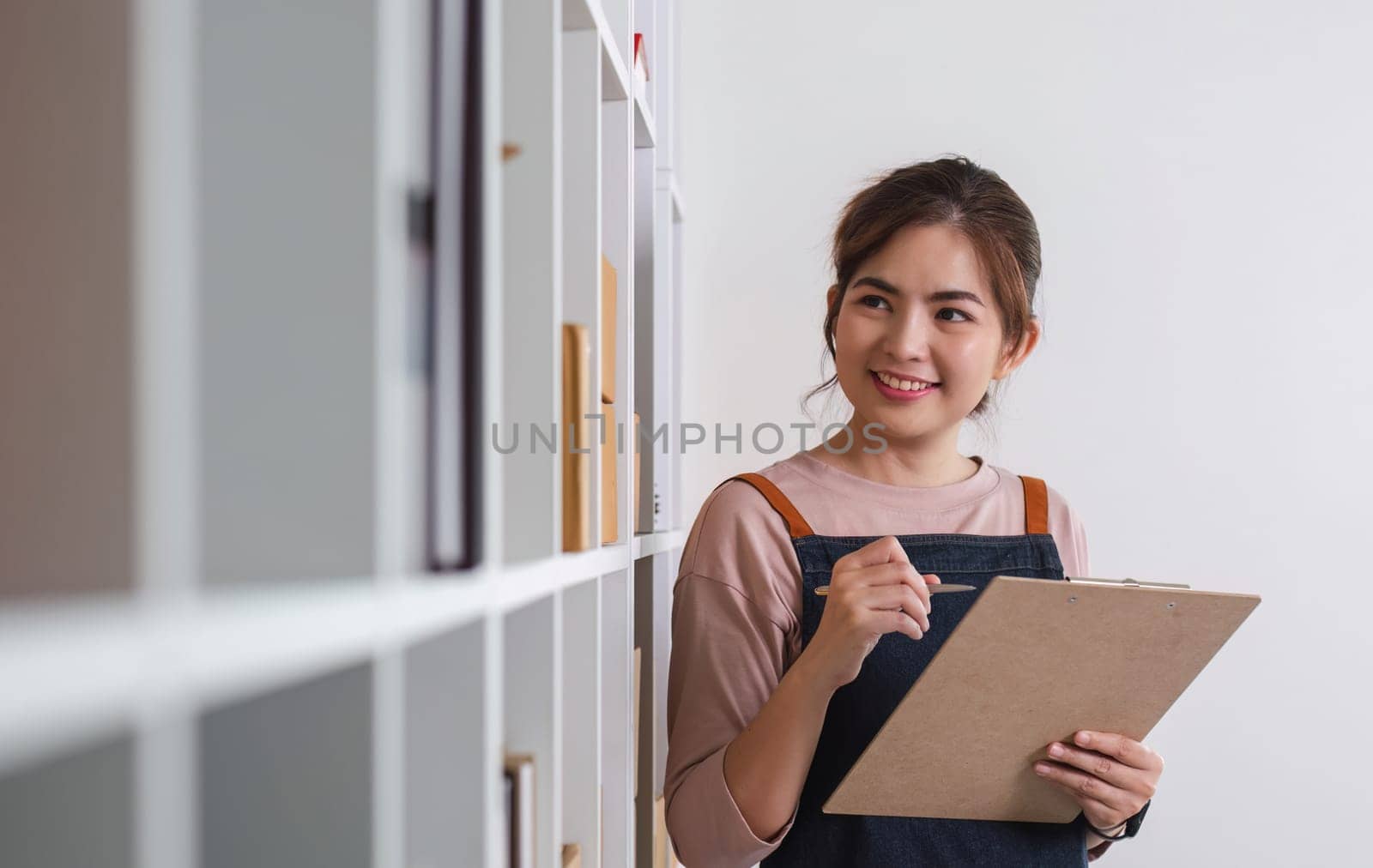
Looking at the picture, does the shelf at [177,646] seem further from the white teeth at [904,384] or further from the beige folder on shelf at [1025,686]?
the white teeth at [904,384]

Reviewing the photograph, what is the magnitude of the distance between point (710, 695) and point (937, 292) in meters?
0.52

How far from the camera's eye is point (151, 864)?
0.23 m

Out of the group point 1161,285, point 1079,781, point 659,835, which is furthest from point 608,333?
point 1161,285

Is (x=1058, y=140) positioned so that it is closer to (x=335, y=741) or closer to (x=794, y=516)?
(x=794, y=516)

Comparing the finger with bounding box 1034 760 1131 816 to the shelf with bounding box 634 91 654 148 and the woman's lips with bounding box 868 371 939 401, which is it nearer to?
the woman's lips with bounding box 868 371 939 401

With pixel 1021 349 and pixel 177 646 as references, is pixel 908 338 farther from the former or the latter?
pixel 177 646

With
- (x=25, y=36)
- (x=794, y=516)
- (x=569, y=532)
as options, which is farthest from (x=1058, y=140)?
(x=25, y=36)

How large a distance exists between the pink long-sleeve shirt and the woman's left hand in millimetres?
255

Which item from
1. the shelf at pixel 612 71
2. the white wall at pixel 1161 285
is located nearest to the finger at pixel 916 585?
the shelf at pixel 612 71

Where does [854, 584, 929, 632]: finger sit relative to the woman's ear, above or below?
below

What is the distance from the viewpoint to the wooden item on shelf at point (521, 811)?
2.10 feet

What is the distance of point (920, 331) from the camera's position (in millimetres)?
1141

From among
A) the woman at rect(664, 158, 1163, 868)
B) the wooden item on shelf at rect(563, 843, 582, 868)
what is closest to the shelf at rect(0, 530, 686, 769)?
the wooden item on shelf at rect(563, 843, 582, 868)

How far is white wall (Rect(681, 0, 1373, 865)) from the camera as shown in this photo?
75.4 inches
